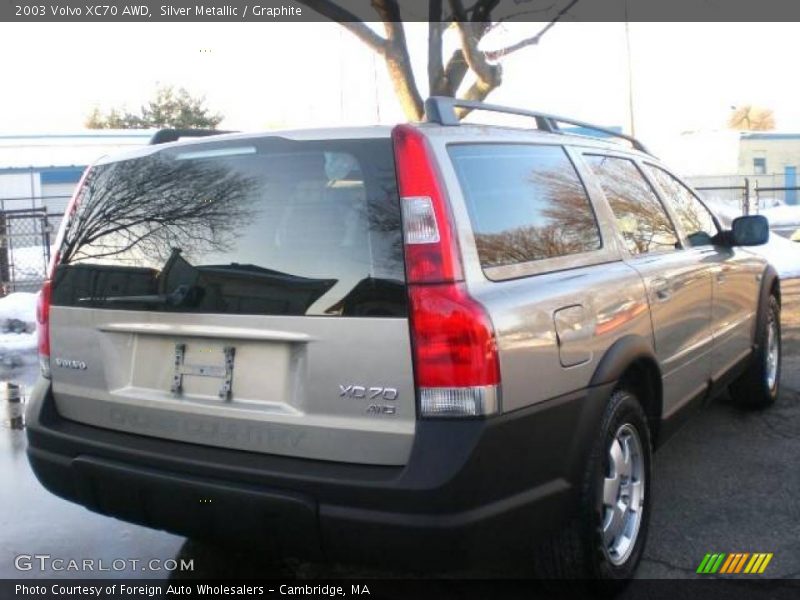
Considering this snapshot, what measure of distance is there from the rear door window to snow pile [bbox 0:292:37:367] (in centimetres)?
687

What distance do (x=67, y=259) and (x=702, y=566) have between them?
2.97 m

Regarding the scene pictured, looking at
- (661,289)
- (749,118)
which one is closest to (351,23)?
(661,289)

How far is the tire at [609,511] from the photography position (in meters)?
3.05

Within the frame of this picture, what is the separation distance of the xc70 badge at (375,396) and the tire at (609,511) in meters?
0.87

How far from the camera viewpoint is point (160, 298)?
3006mm

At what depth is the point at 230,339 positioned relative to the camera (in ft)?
9.34

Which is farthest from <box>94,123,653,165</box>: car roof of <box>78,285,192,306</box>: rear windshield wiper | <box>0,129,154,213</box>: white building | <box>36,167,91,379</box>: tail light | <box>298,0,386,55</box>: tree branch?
<box>0,129,154,213</box>: white building

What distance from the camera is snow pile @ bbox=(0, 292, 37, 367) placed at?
8844mm

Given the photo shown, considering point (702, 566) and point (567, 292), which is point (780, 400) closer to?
point (702, 566)

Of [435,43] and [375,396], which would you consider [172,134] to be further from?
[435,43]

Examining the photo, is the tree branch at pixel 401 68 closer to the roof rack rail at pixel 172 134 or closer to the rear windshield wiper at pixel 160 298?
the roof rack rail at pixel 172 134

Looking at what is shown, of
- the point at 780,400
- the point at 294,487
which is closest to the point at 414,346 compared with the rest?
the point at 294,487

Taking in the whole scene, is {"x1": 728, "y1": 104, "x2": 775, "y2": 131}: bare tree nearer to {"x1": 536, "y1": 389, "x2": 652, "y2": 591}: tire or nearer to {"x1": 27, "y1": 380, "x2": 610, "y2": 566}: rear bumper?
{"x1": 536, "y1": 389, "x2": 652, "y2": 591}: tire

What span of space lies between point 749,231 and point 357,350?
10.5ft
